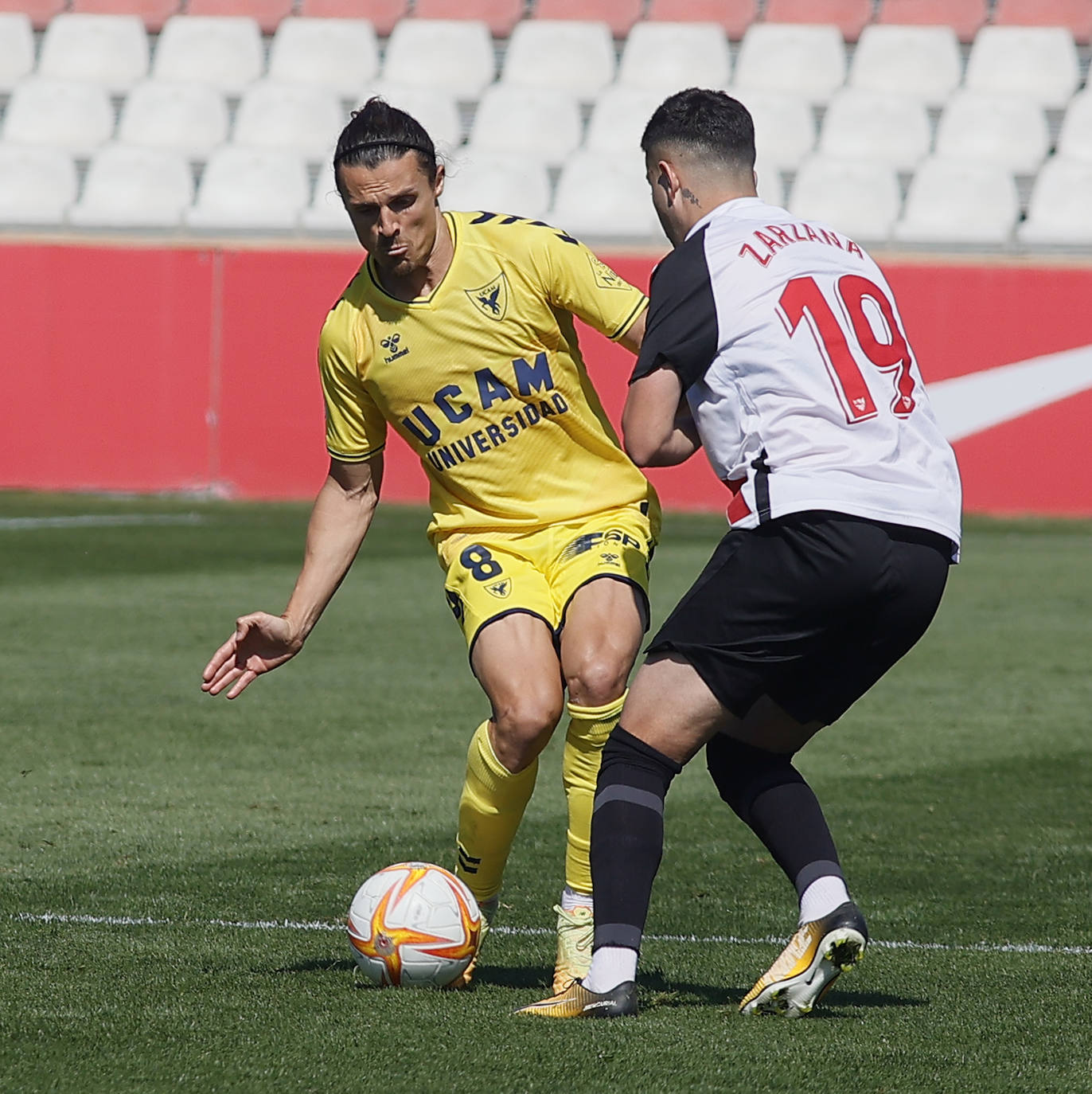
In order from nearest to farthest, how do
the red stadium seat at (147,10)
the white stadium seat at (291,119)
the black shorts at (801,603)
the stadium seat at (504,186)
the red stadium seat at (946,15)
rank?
1. the black shorts at (801,603)
2. the stadium seat at (504,186)
3. the white stadium seat at (291,119)
4. the red stadium seat at (946,15)
5. the red stadium seat at (147,10)

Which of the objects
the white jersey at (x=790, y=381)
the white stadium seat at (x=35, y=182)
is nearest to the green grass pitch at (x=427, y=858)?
the white jersey at (x=790, y=381)

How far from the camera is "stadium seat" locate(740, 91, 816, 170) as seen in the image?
1839 centimetres

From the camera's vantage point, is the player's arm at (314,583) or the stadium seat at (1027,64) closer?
the player's arm at (314,583)

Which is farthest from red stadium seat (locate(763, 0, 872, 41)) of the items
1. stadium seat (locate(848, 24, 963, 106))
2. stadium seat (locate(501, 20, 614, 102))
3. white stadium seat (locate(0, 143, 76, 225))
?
white stadium seat (locate(0, 143, 76, 225))

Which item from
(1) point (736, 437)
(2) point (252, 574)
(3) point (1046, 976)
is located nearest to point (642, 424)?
(1) point (736, 437)

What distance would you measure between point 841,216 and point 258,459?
573 centimetres

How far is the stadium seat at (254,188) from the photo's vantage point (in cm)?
1831

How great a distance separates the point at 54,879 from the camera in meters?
5.13

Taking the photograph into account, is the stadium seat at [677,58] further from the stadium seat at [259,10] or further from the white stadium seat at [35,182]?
the white stadium seat at [35,182]

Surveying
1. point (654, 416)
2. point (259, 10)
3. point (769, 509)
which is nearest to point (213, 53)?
point (259, 10)

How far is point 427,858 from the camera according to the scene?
5520 mm

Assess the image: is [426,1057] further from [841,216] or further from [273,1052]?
[841,216]

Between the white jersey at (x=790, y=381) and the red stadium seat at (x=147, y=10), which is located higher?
the red stadium seat at (x=147, y=10)

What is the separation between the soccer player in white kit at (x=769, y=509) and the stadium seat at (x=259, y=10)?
58.5 feet
